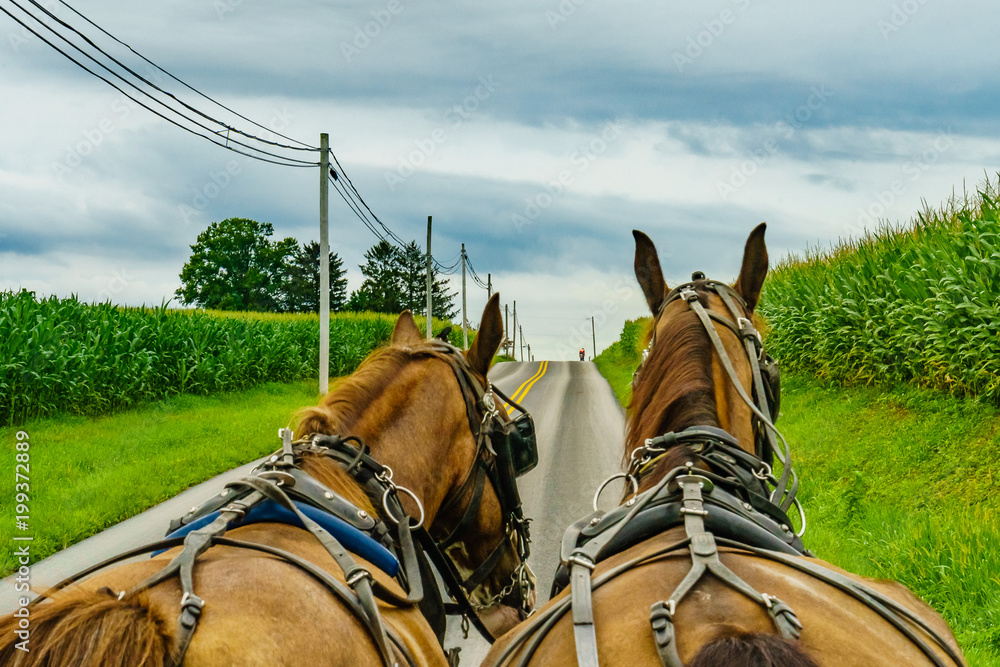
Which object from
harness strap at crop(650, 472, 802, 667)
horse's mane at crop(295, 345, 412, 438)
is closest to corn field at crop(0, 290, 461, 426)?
horse's mane at crop(295, 345, 412, 438)

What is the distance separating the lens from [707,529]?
1873 mm

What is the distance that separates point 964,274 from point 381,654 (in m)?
7.64

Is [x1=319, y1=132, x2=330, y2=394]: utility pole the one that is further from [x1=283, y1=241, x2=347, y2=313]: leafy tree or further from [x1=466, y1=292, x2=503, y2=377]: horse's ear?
[x1=283, y1=241, x2=347, y2=313]: leafy tree

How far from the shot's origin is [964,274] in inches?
288

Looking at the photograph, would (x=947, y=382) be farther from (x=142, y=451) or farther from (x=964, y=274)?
(x=142, y=451)

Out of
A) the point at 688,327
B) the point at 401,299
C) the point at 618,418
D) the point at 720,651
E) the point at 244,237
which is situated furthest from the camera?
the point at 401,299

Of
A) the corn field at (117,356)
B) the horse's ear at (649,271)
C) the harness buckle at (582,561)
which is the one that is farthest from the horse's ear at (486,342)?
the corn field at (117,356)

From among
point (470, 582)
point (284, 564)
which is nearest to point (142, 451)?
point (470, 582)

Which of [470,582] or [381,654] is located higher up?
[381,654]

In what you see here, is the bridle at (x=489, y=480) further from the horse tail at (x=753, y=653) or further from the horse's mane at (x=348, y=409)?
the horse tail at (x=753, y=653)

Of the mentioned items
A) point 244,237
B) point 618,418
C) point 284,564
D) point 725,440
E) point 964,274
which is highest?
point 244,237

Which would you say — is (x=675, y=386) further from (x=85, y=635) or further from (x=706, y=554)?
(x=85, y=635)

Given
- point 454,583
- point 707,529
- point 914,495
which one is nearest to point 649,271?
point 707,529

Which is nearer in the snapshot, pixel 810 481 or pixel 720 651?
pixel 720 651
